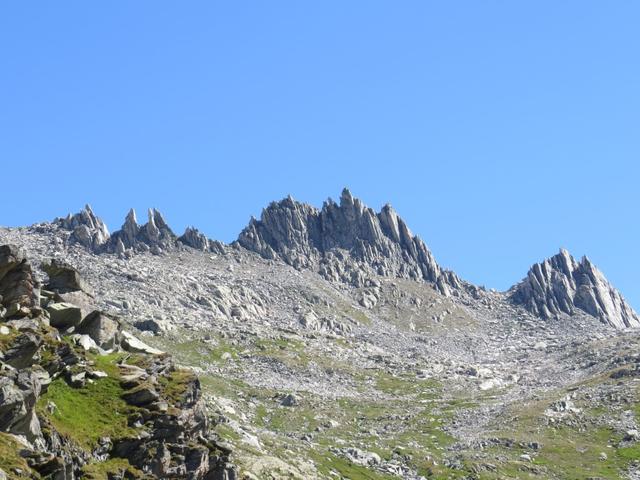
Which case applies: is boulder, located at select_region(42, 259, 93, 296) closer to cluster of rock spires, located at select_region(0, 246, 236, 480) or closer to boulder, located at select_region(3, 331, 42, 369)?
cluster of rock spires, located at select_region(0, 246, 236, 480)

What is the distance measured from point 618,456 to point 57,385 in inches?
6354

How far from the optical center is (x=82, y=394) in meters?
67.5

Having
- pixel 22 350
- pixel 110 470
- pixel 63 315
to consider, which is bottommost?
pixel 110 470

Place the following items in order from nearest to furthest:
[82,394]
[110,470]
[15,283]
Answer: [110,470]
[82,394]
[15,283]

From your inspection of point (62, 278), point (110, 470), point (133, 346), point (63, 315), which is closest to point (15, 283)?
point (63, 315)

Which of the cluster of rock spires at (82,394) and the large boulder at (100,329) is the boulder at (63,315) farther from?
the large boulder at (100,329)

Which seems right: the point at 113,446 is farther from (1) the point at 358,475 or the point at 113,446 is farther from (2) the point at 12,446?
(1) the point at 358,475

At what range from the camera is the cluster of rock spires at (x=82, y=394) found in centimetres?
5431

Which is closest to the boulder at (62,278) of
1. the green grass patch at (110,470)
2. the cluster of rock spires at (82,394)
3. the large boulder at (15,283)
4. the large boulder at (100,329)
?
the cluster of rock spires at (82,394)

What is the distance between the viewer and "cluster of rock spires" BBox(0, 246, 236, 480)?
178 ft

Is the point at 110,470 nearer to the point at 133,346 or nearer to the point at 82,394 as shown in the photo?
the point at 82,394

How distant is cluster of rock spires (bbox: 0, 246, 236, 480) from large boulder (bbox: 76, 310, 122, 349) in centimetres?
10

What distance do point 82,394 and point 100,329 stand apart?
13109 mm

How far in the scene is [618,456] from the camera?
194 meters
